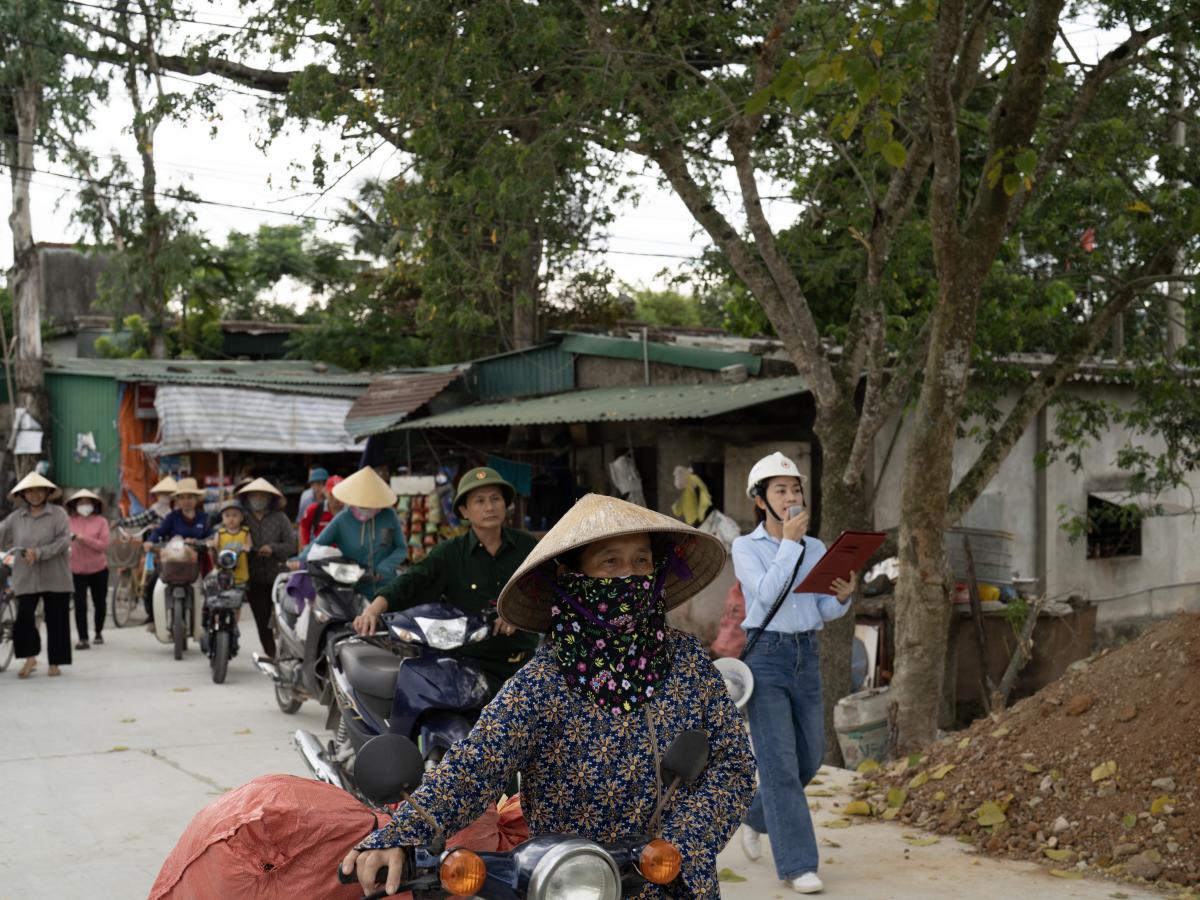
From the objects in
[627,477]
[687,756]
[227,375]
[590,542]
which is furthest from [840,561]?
[227,375]

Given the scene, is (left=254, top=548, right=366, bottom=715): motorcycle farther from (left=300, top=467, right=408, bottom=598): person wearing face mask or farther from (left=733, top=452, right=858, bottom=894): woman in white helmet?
(left=733, top=452, right=858, bottom=894): woman in white helmet

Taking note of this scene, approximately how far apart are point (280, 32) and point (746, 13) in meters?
3.52

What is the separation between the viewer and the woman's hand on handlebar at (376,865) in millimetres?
2787

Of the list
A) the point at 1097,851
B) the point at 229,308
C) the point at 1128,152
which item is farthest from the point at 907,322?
the point at 229,308

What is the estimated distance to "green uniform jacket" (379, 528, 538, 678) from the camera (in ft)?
20.8

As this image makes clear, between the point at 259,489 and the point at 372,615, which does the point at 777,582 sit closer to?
the point at 372,615

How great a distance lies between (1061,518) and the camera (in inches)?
599

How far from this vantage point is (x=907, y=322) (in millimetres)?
10625

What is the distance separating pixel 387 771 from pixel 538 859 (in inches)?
17.0

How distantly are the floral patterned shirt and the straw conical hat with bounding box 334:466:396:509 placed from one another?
671 centimetres

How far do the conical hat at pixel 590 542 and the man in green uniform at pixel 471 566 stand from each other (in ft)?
9.02

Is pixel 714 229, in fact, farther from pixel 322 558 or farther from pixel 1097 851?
pixel 1097 851

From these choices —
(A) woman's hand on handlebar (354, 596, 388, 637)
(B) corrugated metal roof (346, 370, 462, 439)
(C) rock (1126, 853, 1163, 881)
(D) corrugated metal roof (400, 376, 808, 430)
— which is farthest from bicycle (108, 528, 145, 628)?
(C) rock (1126, 853, 1163, 881)

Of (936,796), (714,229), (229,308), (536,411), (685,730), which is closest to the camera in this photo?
(685,730)
